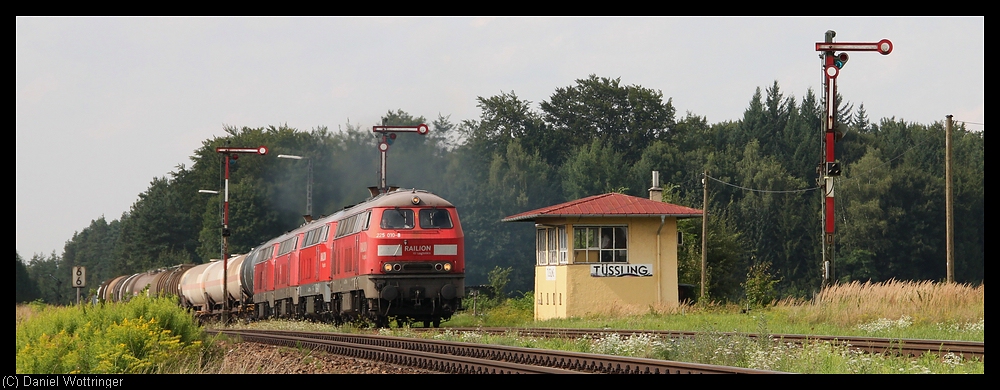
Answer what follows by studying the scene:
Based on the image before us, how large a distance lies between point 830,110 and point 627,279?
42.8ft

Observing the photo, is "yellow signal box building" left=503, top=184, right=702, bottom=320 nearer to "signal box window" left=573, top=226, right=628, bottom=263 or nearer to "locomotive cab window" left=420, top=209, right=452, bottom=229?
"signal box window" left=573, top=226, right=628, bottom=263

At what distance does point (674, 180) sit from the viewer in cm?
7850

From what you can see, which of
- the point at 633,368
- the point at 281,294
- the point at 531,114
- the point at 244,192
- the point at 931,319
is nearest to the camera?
the point at 633,368

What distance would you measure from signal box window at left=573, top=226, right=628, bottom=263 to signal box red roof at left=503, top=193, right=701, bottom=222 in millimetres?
652

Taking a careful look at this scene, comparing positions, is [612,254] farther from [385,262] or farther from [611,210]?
[385,262]

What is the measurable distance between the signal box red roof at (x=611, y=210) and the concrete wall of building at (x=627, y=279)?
0.34m

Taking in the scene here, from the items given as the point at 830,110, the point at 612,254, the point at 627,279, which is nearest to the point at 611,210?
the point at 612,254

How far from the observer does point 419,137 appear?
208 ft

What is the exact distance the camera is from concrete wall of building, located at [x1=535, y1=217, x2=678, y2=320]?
3781 centimetres

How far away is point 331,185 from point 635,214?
26.6m

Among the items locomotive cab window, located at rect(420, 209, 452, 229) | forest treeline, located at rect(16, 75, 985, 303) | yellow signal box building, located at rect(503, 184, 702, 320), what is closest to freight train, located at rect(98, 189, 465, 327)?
locomotive cab window, located at rect(420, 209, 452, 229)

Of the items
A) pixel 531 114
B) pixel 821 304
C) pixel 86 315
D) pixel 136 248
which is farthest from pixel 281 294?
pixel 136 248
